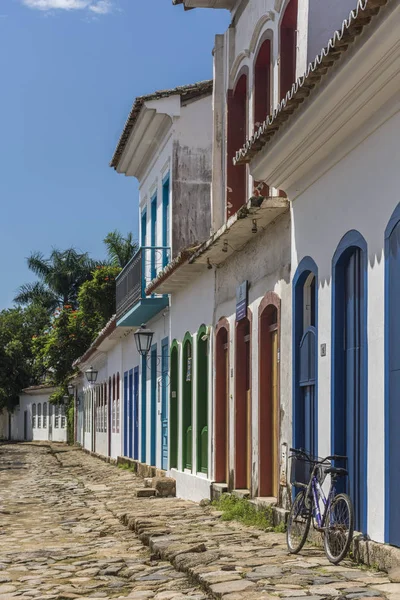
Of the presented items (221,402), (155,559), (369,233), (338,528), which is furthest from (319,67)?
(221,402)

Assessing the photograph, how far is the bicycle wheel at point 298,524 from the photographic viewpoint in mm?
8875

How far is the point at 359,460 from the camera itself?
867cm

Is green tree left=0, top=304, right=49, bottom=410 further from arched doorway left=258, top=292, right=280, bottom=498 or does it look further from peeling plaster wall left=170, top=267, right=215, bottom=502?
arched doorway left=258, top=292, right=280, bottom=498

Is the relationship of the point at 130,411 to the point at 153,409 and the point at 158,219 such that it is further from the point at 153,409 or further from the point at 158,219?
the point at 158,219

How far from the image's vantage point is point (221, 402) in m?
14.8

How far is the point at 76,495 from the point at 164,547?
28.8 ft

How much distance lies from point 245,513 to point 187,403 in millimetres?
5637

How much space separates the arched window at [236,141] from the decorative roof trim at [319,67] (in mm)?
3634

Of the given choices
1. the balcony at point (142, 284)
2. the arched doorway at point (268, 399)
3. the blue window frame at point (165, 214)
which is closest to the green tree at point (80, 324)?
the balcony at point (142, 284)

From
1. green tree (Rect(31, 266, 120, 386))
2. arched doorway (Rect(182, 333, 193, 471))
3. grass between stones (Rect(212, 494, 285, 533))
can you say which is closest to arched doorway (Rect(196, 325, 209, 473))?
arched doorway (Rect(182, 333, 193, 471))

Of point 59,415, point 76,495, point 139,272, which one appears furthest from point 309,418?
point 59,415

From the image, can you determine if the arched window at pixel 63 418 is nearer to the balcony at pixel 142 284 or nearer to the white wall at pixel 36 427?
the white wall at pixel 36 427

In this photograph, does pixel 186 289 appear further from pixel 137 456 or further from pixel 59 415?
pixel 59 415

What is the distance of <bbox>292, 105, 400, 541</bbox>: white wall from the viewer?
7938mm
